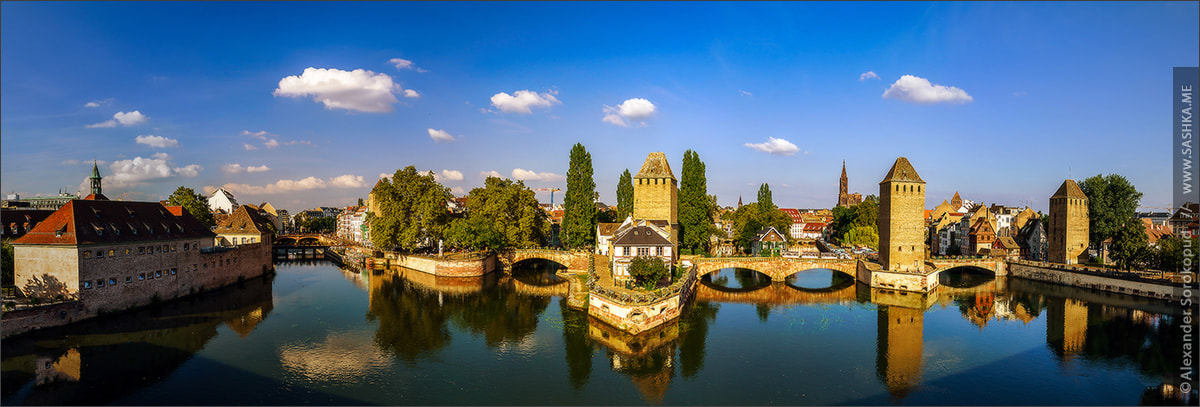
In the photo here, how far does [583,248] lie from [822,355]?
32515 millimetres

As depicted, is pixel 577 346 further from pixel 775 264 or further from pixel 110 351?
pixel 775 264

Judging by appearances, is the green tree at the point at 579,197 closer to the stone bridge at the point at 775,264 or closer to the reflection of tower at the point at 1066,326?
the stone bridge at the point at 775,264

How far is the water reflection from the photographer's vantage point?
19.1 meters

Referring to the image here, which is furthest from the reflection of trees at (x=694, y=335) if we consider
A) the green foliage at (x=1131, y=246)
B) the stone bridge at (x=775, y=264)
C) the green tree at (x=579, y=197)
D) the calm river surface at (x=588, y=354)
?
the green foliage at (x=1131, y=246)

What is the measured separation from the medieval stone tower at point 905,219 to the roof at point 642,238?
20.1 meters

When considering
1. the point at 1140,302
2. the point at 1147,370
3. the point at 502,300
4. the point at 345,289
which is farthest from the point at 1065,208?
the point at 345,289

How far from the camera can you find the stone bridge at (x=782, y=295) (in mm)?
38531

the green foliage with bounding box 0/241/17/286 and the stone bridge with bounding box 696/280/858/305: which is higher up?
the green foliage with bounding box 0/241/17/286

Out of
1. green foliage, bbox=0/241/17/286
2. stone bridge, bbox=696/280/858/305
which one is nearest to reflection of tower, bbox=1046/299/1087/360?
stone bridge, bbox=696/280/858/305

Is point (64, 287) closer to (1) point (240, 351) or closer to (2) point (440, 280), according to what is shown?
(1) point (240, 351)

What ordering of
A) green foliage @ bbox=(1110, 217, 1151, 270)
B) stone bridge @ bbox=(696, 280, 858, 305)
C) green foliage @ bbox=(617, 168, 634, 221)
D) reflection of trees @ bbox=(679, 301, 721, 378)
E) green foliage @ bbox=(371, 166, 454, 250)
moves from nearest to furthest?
reflection of trees @ bbox=(679, 301, 721, 378)
stone bridge @ bbox=(696, 280, 858, 305)
green foliage @ bbox=(1110, 217, 1151, 270)
green foliage @ bbox=(371, 166, 454, 250)
green foliage @ bbox=(617, 168, 634, 221)

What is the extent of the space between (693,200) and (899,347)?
27.2 metres

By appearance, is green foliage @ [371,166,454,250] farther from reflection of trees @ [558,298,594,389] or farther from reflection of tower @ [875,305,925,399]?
reflection of tower @ [875,305,925,399]

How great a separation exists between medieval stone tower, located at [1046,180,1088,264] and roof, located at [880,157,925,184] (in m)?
16.7
